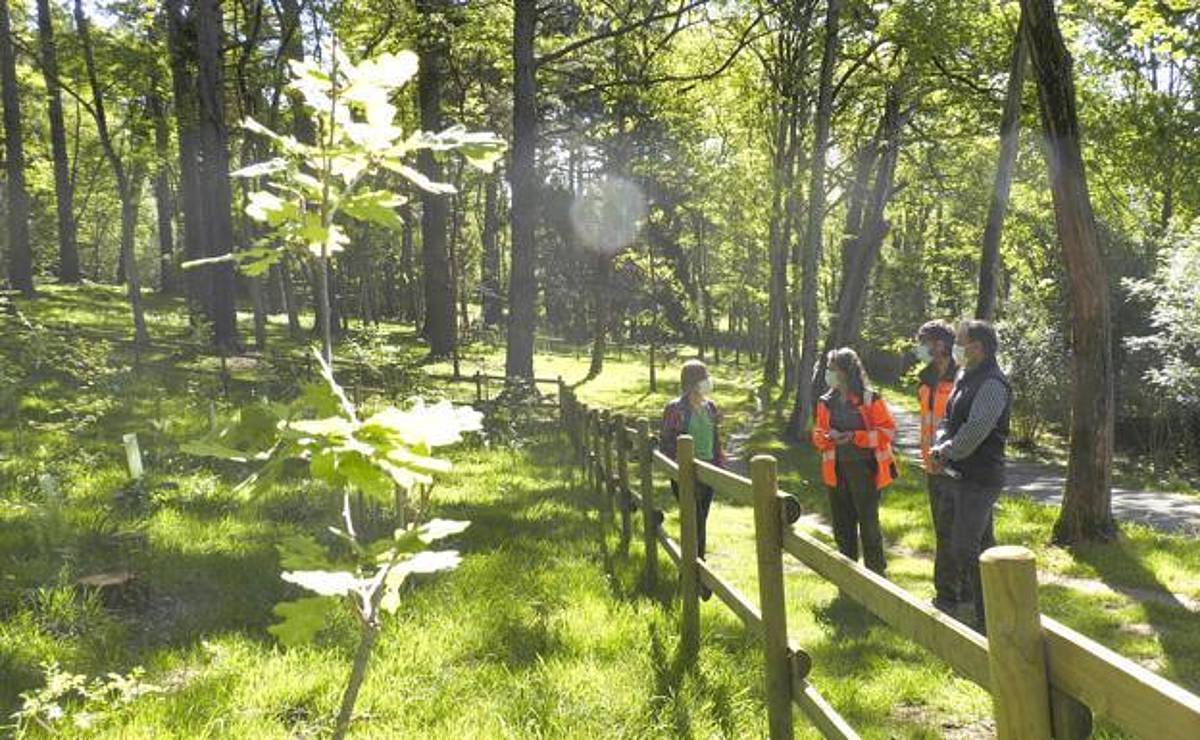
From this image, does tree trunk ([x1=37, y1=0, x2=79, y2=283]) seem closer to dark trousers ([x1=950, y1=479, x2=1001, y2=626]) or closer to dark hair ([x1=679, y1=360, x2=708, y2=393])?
dark hair ([x1=679, y1=360, x2=708, y2=393])

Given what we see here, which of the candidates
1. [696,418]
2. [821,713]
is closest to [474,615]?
[696,418]

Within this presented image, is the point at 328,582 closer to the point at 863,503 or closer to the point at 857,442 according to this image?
the point at 857,442

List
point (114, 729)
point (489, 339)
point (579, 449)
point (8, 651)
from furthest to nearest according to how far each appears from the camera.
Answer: point (489, 339), point (579, 449), point (8, 651), point (114, 729)

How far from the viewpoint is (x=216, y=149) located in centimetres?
1557

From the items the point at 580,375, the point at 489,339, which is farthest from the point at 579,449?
the point at 489,339

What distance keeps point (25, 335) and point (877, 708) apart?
44.8 ft

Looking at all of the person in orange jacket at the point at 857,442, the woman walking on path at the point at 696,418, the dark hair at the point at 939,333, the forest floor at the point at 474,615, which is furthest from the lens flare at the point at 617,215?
the dark hair at the point at 939,333

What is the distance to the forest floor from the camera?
164 inches

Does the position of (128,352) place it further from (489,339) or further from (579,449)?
(489,339)

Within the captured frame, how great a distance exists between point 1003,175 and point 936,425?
22.1ft

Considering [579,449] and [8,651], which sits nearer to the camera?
[8,651]

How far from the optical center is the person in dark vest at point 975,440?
5645 mm

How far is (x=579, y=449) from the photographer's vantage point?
12297 millimetres

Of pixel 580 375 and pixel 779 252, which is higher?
pixel 779 252
